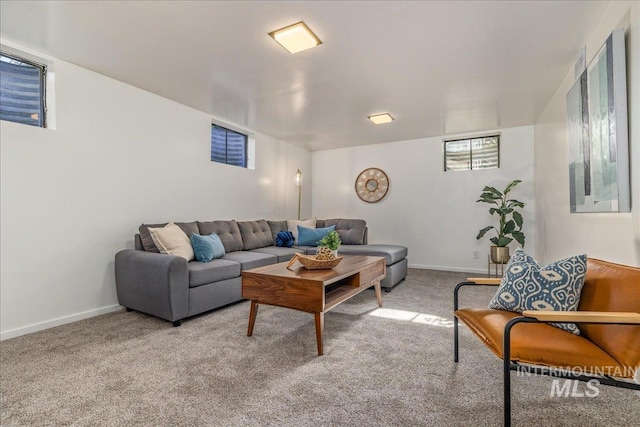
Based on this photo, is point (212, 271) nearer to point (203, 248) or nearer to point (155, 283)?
point (203, 248)

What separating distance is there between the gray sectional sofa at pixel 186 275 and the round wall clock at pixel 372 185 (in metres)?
2.01

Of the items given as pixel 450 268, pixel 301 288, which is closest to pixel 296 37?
pixel 301 288

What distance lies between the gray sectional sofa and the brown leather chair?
7.34 ft

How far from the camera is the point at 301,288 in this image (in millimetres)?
2096

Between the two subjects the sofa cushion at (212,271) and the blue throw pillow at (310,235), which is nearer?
the sofa cushion at (212,271)

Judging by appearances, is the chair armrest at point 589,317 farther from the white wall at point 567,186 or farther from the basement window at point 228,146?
the basement window at point 228,146

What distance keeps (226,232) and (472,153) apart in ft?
13.7

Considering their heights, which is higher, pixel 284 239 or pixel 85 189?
pixel 85 189

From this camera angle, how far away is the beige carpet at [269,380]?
4.63ft

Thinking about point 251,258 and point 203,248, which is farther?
point 251,258

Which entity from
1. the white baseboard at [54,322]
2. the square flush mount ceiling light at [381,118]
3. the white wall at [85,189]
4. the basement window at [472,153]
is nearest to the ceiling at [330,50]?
the square flush mount ceiling light at [381,118]

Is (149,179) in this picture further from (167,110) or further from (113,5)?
(113,5)

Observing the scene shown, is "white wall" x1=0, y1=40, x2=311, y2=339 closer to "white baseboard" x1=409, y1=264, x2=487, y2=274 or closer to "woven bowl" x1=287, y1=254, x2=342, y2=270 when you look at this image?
"woven bowl" x1=287, y1=254, x2=342, y2=270

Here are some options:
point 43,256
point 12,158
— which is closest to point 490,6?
point 12,158
